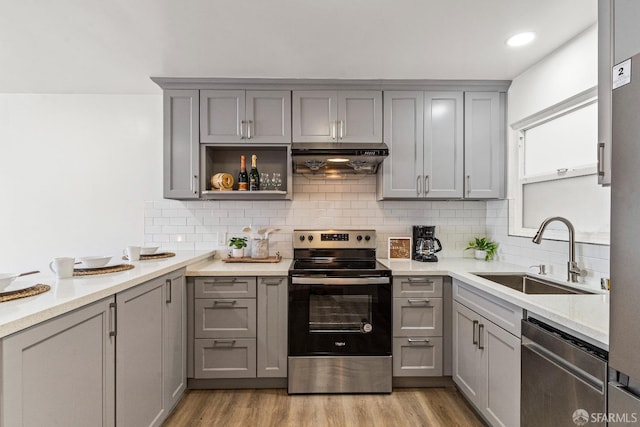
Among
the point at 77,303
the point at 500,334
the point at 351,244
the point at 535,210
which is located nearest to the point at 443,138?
the point at 535,210

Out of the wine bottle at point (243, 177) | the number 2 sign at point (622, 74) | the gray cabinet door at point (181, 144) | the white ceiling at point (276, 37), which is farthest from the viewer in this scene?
the wine bottle at point (243, 177)

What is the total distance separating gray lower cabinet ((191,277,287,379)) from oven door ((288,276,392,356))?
13 centimetres

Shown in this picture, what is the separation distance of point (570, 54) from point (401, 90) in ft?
3.77

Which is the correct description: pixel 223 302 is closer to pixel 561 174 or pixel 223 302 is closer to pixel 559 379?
pixel 559 379

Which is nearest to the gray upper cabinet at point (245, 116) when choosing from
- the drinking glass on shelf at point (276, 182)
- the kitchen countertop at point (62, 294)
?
the drinking glass on shelf at point (276, 182)

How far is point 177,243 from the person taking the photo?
10.2 feet

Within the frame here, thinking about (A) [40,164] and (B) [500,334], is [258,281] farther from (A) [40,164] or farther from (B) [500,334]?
(A) [40,164]

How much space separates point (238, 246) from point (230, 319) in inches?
27.8

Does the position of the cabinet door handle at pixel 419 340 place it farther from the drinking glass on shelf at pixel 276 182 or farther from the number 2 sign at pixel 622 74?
the number 2 sign at pixel 622 74

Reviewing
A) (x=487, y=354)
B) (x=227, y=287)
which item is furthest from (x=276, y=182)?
(x=487, y=354)

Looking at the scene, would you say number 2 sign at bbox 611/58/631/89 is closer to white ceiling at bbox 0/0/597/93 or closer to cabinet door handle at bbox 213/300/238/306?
white ceiling at bbox 0/0/597/93

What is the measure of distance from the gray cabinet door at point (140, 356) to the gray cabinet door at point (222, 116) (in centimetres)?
134

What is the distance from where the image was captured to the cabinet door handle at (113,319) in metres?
1.44

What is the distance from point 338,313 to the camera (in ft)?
8.02
